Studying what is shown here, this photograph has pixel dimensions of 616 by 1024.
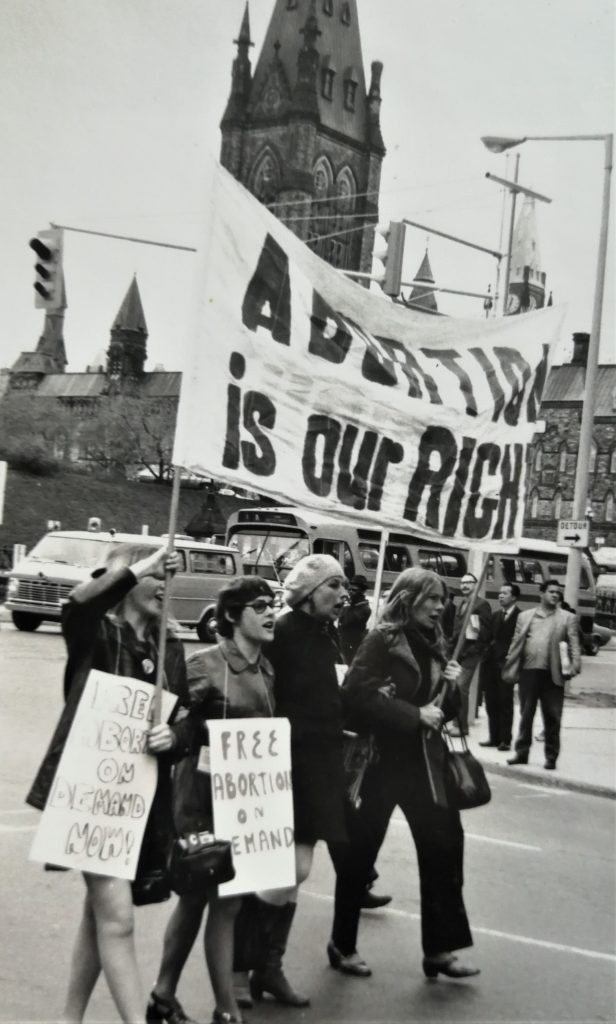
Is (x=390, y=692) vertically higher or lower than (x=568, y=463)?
lower

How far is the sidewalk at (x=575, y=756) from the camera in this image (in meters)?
11.9

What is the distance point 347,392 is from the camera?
218 inches

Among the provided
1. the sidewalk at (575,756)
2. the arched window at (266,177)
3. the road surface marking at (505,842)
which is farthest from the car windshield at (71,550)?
the arched window at (266,177)

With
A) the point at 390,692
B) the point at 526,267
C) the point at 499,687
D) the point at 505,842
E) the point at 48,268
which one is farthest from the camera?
the point at 526,267

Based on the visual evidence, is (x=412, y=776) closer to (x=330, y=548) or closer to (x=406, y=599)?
(x=406, y=599)

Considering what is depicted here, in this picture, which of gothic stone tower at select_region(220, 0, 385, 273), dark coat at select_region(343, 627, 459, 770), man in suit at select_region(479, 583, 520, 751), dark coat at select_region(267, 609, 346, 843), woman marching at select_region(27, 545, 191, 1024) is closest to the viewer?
woman marching at select_region(27, 545, 191, 1024)

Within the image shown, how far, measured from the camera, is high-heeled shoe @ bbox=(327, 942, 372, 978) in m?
5.62

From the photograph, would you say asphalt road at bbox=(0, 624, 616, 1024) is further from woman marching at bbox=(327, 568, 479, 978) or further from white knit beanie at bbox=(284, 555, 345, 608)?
white knit beanie at bbox=(284, 555, 345, 608)

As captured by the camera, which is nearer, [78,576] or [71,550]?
[78,576]

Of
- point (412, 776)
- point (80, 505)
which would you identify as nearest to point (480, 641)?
point (412, 776)

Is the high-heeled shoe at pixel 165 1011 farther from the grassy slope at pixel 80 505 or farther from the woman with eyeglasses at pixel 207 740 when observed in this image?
the grassy slope at pixel 80 505

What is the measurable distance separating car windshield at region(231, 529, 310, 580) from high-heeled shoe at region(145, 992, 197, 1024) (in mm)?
23488

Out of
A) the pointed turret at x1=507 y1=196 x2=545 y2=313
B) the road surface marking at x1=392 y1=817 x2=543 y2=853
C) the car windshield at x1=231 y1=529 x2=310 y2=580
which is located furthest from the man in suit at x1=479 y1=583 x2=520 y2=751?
the pointed turret at x1=507 y1=196 x2=545 y2=313

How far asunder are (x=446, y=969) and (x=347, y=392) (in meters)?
2.34
